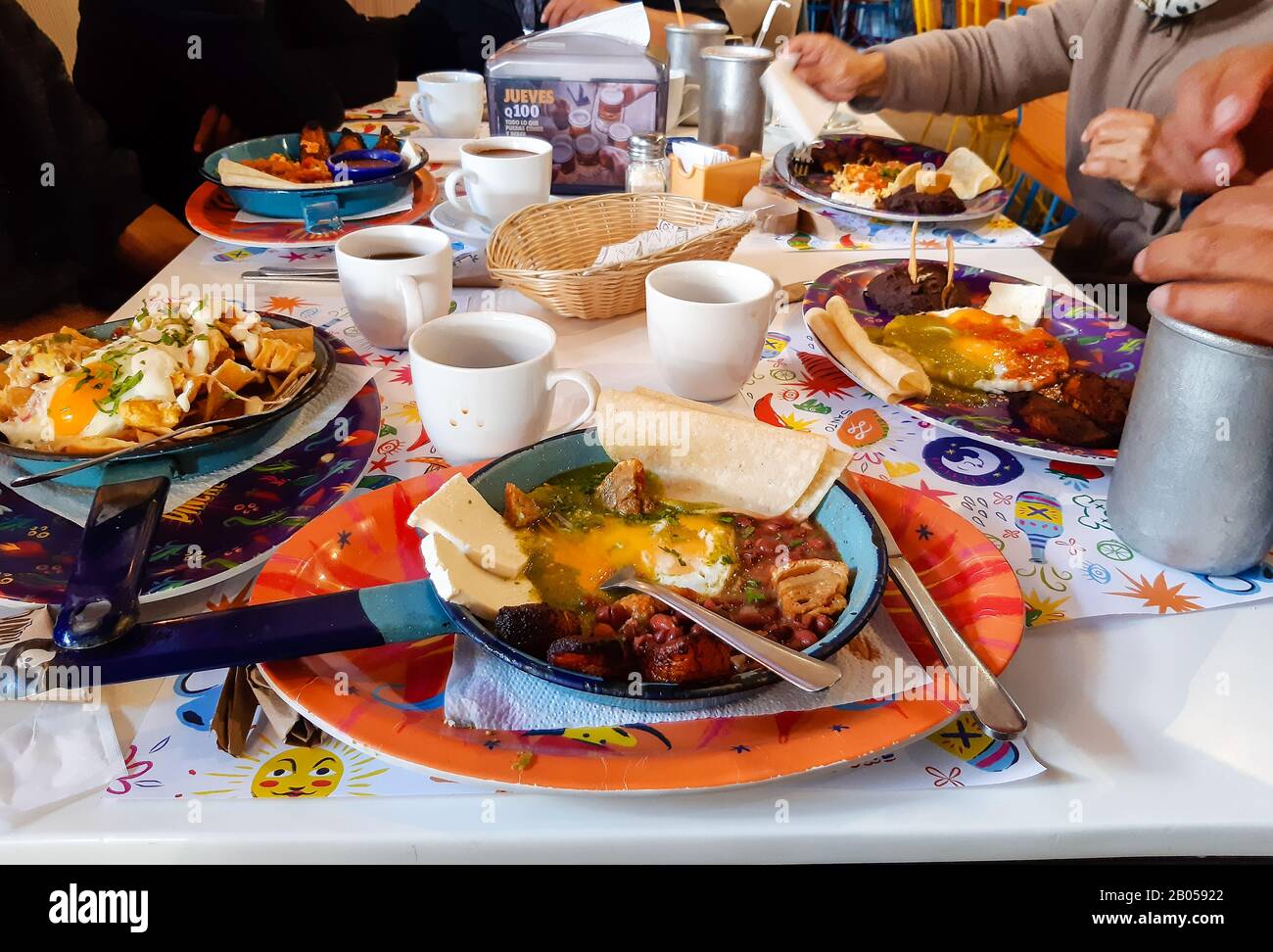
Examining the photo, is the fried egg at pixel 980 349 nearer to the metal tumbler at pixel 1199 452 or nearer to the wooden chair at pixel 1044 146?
the metal tumbler at pixel 1199 452

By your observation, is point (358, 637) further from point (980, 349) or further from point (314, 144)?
point (314, 144)

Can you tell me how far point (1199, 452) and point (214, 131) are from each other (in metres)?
3.01

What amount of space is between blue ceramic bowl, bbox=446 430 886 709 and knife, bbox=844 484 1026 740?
0.02 meters

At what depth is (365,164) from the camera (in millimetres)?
1839

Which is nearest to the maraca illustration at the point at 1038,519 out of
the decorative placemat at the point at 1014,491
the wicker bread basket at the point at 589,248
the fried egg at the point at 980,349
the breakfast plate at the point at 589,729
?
the decorative placemat at the point at 1014,491

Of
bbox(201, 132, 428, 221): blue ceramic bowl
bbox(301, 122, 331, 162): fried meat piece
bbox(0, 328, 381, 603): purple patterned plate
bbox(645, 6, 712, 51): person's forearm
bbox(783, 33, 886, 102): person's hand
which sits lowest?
bbox(0, 328, 381, 603): purple patterned plate

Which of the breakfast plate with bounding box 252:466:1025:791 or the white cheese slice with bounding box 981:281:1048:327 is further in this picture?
the white cheese slice with bounding box 981:281:1048:327

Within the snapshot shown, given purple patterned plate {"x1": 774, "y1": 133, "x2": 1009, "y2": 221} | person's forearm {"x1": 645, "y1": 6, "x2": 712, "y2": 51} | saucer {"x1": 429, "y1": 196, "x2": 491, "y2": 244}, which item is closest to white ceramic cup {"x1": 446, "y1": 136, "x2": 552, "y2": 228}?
saucer {"x1": 429, "y1": 196, "x2": 491, "y2": 244}

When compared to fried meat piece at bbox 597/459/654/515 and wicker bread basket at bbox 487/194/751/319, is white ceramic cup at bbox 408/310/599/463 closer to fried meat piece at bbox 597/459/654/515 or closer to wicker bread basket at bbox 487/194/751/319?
fried meat piece at bbox 597/459/654/515

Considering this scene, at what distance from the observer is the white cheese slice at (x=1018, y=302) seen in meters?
1.39

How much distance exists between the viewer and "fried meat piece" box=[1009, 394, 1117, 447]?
1056mm

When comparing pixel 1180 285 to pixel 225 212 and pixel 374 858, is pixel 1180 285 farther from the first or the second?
pixel 225 212

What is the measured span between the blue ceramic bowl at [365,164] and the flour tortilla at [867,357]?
929 mm
